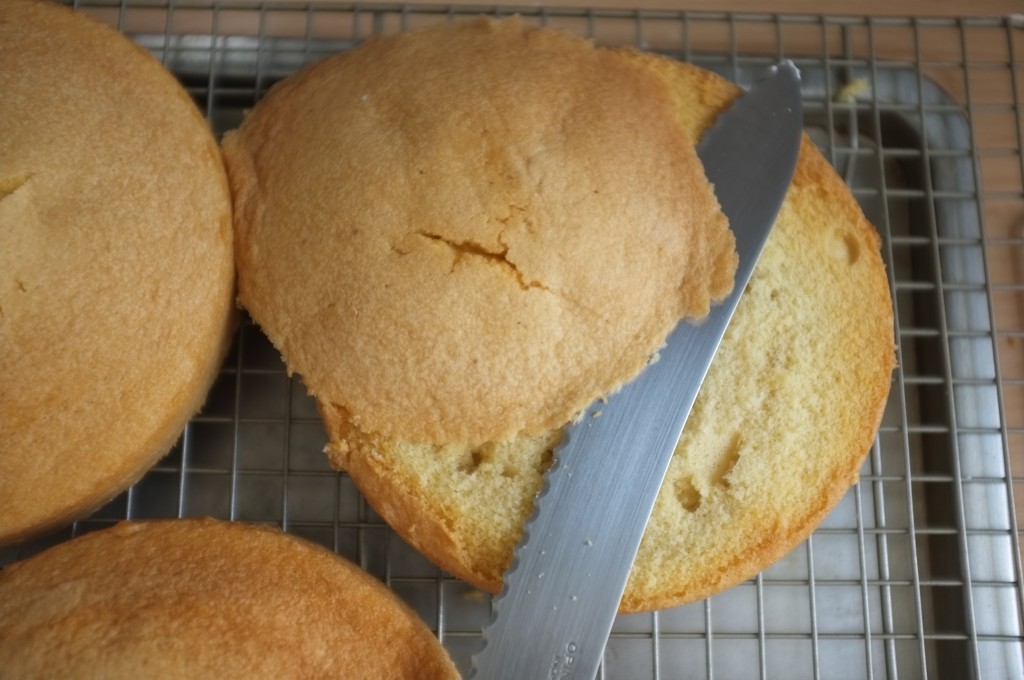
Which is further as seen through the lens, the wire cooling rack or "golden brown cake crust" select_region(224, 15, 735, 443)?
the wire cooling rack

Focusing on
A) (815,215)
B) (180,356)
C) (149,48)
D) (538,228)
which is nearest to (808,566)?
(815,215)

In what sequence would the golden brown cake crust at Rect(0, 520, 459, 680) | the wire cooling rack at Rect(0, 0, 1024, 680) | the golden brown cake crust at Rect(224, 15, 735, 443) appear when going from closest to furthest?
the golden brown cake crust at Rect(0, 520, 459, 680) < the golden brown cake crust at Rect(224, 15, 735, 443) < the wire cooling rack at Rect(0, 0, 1024, 680)

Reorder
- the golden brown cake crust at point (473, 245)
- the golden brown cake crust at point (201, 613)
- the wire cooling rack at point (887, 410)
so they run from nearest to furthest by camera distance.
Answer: the golden brown cake crust at point (201, 613)
the golden brown cake crust at point (473, 245)
the wire cooling rack at point (887, 410)

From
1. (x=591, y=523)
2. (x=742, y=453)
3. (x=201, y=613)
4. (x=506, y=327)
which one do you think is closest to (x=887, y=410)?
(x=742, y=453)

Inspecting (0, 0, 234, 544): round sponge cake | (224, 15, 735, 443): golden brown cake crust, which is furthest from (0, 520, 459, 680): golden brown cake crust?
(224, 15, 735, 443): golden brown cake crust

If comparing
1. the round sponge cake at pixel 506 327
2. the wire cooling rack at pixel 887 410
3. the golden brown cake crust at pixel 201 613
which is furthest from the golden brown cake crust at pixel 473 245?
the wire cooling rack at pixel 887 410

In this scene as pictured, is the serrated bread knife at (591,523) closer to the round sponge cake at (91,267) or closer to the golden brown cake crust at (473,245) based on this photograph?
the golden brown cake crust at (473,245)

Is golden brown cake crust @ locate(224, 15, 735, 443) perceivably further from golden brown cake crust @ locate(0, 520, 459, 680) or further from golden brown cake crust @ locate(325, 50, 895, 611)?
golden brown cake crust @ locate(0, 520, 459, 680)
